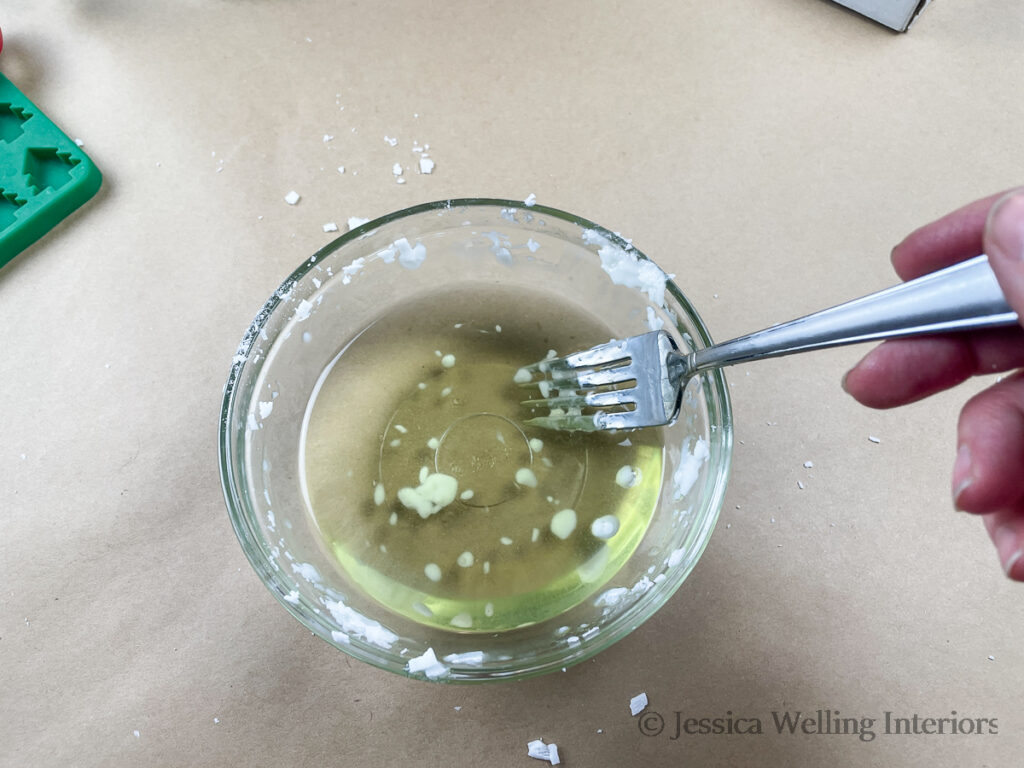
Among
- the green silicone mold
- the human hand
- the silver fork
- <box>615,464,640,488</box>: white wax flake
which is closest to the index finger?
the human hand

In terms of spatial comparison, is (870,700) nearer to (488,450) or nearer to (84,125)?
(488,450)

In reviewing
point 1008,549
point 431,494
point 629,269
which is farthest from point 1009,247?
point 431,494

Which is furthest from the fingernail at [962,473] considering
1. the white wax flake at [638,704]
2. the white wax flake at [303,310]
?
the white wax flake at [303,310]

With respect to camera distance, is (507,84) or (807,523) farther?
(507,84)

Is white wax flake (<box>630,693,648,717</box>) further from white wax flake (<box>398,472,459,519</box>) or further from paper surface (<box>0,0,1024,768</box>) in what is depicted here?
white wax flake (<box>398,472,459,519</box>)

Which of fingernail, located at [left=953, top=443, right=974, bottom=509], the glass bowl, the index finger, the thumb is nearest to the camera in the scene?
the thumb

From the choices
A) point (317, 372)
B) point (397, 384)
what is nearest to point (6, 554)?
point (317, 372)
